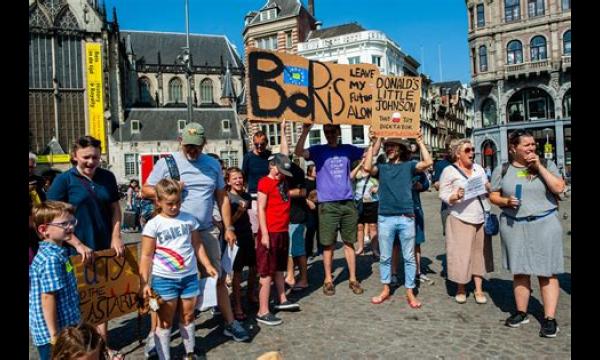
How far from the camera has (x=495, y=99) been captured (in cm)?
4106

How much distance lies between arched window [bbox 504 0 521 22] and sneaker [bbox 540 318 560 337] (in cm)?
4169

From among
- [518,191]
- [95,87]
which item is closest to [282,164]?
[518,191]

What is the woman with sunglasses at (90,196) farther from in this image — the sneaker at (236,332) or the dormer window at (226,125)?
the dormer window at (226,125)

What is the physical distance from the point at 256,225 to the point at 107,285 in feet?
7.17

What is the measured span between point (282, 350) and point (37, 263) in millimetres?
2380

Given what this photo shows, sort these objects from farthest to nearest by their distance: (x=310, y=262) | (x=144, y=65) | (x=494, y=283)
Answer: (x=144, y=65) < (x=310, y=262) < (x=494, y=283)

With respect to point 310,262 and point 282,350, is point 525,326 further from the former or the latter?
point 310,262

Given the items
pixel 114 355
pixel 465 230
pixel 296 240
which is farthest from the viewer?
pixel 296 240

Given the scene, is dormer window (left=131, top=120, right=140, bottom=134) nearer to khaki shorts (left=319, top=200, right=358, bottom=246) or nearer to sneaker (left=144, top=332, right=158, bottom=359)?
khaki shorts (left=319, top=200, right=358, bottom=246)

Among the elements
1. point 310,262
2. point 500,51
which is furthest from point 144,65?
point 310,262

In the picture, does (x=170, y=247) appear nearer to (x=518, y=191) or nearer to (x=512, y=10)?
(x=518, y=191)

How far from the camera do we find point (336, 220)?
6.35 meters

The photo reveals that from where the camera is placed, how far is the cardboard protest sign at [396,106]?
22.1ft

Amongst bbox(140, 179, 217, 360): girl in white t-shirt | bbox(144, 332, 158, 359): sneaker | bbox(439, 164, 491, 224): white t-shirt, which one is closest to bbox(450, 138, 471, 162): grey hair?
bbox(439, 164, 491, 224): white t-shirt
